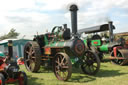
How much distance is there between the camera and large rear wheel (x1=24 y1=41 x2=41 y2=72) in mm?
6077

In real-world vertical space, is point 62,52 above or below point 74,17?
below

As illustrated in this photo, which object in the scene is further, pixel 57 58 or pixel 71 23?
pixel 71 23

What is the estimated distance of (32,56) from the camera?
258 inches

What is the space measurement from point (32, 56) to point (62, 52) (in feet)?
5.25

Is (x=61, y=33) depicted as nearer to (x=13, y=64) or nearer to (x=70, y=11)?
(x=70, y=11)

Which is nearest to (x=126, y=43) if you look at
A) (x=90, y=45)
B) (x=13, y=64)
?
(x=90, y=45)

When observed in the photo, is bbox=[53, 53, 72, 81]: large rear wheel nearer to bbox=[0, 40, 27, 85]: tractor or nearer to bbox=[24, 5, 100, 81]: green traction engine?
bbox=[24, 5, 100, 81]: green traction engine

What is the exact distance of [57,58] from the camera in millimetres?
5082

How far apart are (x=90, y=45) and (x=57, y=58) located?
5.99 meters

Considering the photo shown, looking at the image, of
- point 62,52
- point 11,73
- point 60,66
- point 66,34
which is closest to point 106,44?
point 66,34

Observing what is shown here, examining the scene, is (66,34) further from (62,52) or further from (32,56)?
(32,56)

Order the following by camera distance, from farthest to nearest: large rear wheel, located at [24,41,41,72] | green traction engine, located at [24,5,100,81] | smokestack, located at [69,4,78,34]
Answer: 1. large rear wheel, located at [24,41,41,72]
2. smokestack, located at [69,4,78,34]
3. green traction engine, located at [24,5,100,81]

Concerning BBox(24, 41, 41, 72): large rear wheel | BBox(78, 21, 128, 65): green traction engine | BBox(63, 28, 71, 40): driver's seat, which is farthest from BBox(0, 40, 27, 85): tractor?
BBox(78, 21, 128, 65): green traction engine

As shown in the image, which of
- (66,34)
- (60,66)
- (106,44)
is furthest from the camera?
(106,44)
